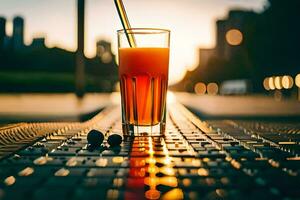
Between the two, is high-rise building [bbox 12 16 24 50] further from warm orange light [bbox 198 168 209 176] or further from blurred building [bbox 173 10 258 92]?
blurred building [bbox 173 10 258 92]

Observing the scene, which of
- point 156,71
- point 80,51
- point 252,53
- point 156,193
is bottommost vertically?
point 156,193

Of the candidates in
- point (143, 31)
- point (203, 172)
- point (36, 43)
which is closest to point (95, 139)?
point (203, 172)

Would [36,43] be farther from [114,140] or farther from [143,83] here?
[114,140]

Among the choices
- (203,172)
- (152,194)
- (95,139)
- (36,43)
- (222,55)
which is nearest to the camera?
(152,194)

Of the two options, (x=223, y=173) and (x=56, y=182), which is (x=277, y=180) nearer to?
(x=223, y=173)

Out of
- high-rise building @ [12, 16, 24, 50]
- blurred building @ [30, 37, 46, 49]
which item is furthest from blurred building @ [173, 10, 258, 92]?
high-rise building @ [12, 16, 24, 50]

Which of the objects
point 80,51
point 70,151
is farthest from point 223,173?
point 80,51

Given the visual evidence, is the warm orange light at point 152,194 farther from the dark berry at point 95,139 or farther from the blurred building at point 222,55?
the blurred building at point 222,55

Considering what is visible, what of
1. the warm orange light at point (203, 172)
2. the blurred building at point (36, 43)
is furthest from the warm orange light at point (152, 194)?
the blurred building at point (36, 43)
